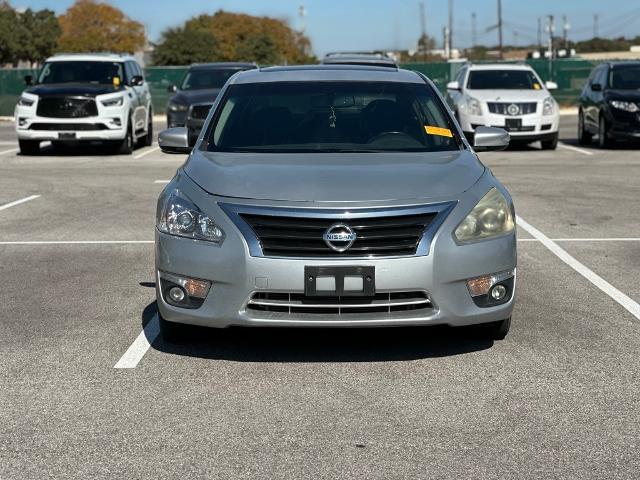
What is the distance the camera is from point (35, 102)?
22.1 m

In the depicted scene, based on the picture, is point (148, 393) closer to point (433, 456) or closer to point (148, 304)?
point (433, 456)

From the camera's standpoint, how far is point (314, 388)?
5879mm

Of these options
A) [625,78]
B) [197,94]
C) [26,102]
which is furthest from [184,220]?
[625,78]

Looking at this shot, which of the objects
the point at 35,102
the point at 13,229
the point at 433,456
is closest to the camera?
Result: the point at 433,456

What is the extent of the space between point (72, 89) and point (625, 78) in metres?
10.4

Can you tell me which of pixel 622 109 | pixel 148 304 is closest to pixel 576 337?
pixel 148 304

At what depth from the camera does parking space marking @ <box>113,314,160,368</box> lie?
6.44 m

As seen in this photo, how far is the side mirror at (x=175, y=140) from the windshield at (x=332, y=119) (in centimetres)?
49

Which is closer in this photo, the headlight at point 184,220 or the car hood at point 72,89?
the headlight at point 184,220

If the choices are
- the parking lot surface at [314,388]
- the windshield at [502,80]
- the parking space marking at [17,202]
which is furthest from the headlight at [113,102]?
the parking lot surface at [314,388]

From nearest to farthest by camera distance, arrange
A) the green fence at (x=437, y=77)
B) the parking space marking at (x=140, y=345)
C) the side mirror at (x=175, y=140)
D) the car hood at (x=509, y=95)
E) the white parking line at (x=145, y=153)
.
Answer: the parking space marking at (x=140, y=345), the side mirror at (x=175, y=140), the white parking line at (x=145, y=153), the car hood at (x=509, y=95), the green fence at (x=437, y=77)

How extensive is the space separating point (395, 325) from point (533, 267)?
142 inches

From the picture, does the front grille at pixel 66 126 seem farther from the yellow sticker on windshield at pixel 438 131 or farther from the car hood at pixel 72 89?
the yellow sticker on windshield at pixel 438 131

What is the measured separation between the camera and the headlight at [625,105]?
22.0 m
